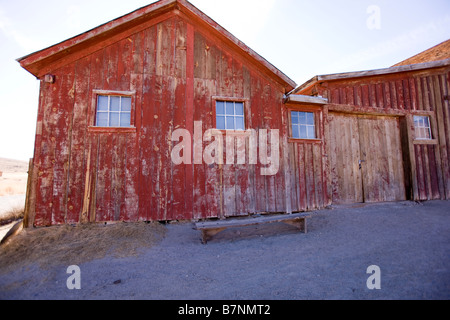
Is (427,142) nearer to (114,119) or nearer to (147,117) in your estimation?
(147,117)

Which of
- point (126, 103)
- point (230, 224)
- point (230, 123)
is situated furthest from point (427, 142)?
point (126, 103)

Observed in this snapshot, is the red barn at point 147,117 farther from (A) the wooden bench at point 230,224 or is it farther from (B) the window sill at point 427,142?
(B) the window sill at point 427,142

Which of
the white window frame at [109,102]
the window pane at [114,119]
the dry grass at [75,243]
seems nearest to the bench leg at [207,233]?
the dry grass at [75,243]

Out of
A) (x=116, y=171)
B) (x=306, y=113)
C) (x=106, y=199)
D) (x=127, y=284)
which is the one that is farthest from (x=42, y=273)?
(x=306, y=113)

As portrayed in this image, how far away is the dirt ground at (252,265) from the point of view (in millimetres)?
2656

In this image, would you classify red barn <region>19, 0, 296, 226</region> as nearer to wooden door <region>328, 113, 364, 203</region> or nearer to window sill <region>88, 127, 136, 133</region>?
window sill <region>88, 127, 136, 133</region>

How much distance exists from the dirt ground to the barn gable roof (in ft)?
12.5

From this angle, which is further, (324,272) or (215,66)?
(215,66)

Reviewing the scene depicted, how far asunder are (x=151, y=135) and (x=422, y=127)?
29.6ft

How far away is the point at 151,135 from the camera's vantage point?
17.9 feet

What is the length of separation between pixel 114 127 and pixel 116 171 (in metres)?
1.04

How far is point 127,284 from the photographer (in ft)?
9.68

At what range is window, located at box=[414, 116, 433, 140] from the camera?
7.74 m
